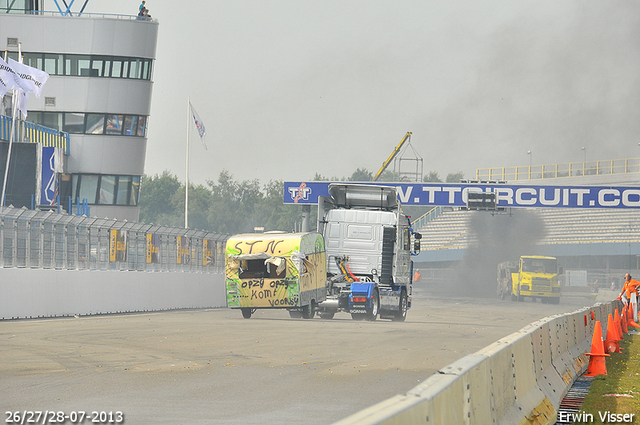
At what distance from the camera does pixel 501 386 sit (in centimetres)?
718

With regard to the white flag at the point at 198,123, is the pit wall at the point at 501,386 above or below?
below

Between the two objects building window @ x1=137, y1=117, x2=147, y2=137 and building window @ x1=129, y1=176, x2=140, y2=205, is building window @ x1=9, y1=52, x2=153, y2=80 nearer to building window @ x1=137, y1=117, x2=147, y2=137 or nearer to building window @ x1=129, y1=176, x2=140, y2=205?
building window @ x1=137, y1=117, x2=147, y2=137

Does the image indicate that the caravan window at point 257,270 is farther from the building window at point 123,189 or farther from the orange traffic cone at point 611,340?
the building window at point 123,189

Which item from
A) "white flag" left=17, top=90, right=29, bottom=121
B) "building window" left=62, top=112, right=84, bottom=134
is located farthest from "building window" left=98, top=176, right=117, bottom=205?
"white flag" left=17, top=90, right=29, bottom=121

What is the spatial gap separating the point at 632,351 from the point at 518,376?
10.6 meters

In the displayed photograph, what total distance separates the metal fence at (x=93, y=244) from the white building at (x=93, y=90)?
52.3 ft

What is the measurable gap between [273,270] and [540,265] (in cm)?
3516

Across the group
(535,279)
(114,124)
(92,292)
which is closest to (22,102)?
(114,124)

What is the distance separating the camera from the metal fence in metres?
22.9

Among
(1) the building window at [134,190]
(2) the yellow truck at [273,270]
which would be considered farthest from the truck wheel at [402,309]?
(1) the building window at [134,190]

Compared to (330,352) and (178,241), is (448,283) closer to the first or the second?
(178,241)

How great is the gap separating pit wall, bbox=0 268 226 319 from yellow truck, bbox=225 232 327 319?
15.9ft

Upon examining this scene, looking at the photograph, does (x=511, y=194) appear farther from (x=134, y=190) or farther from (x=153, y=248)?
(x=153, y=248)

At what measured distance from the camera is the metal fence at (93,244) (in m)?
22.9
